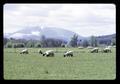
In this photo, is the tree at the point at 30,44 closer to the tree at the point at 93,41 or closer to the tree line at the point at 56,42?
the tree line at the point at 56,42

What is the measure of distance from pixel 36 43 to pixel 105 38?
76cm

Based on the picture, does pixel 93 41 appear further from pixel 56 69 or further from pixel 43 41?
pixel 56 69

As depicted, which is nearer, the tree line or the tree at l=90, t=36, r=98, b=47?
the tree line

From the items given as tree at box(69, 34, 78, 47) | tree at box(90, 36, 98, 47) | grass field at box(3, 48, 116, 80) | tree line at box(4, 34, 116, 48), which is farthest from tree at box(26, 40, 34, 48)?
tree at box(90, 36, 98, 47)

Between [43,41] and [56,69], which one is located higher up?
[43,41]

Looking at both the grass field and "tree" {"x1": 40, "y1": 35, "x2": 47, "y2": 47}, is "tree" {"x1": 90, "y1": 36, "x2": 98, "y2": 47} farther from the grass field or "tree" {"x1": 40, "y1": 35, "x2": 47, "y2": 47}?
"tree" {"x1": 40, "y1": 35, "x2": 47, "y2": 47}

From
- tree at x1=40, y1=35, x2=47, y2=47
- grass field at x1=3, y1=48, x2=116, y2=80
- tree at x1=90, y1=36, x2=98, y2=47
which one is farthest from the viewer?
tree at x1=90, y1=36, x2=98, y2=47

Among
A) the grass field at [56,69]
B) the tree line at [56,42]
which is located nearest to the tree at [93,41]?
the tree line at [56,42]

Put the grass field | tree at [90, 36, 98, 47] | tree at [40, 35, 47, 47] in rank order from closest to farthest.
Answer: the grass field < tree at [40, 35, 47, 47] < tree at [90, 36, 98, 47]

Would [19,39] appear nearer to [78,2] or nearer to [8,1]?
[8,1]

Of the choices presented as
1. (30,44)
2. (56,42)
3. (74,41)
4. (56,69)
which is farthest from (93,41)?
(56,69)
